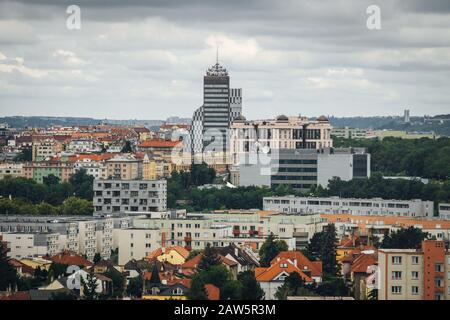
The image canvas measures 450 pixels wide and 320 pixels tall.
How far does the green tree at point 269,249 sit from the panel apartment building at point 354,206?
11.4 metres

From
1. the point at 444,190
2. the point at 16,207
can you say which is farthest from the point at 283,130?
the point at 16,207

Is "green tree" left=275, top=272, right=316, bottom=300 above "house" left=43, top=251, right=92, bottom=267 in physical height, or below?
above

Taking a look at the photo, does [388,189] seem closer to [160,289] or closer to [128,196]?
[128,196]

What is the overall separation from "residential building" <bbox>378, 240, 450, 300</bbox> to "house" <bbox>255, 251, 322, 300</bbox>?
464 centimetres

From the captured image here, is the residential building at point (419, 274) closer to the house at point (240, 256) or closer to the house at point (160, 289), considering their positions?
the house at point (160, 289)

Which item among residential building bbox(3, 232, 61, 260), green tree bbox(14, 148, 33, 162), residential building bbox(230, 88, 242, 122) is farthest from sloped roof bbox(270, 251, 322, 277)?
residential building bbox(230, 88, 242, 122)

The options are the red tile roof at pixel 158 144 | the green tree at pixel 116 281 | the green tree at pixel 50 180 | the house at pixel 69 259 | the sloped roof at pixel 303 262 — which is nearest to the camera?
the green tree at pixel 116 281

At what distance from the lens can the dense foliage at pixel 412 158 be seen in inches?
2435

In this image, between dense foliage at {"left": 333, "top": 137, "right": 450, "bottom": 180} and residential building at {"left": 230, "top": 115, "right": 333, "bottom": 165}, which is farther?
residential building at {"left": 230, "top": 115, "right": 333, "bottom": 165}

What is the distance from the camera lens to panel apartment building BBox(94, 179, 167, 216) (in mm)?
47031

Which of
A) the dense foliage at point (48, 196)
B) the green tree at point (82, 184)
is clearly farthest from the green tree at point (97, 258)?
the green tree at point (82, 184)

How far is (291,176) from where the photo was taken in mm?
59406

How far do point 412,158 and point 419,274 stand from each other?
146 ft

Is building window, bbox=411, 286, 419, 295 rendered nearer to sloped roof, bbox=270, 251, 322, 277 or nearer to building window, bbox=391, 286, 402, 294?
building window, bbox=391, 286, 402, 294
